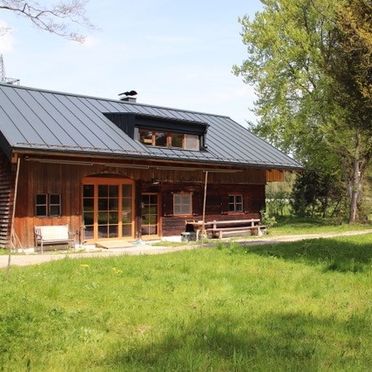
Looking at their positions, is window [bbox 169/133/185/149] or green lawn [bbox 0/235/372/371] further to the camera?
window [bbox 169/133/185/149]

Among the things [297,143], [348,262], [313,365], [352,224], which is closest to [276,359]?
[313,365]

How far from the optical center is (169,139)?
22.7 meters

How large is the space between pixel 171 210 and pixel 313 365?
17.2 metres

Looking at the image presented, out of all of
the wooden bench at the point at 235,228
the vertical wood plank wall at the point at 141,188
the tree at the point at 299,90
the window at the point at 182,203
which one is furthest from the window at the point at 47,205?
the tree at the point at 299,90

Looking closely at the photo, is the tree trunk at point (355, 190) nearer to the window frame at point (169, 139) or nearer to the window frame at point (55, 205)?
the window frame at point (169, 139)

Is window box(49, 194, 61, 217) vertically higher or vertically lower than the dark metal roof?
lower

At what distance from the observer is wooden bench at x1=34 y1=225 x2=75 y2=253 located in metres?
17.9

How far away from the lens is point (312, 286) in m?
10.3

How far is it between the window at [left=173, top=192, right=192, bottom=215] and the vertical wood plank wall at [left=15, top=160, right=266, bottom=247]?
0.22 meters

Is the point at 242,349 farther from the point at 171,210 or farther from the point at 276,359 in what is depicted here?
the point at 171,210

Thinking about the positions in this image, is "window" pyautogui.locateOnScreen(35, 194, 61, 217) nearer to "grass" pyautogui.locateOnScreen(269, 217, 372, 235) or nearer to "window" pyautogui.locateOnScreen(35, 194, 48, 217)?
"window" pyautogui.locateOnScreen(35, 194, 48, 217)

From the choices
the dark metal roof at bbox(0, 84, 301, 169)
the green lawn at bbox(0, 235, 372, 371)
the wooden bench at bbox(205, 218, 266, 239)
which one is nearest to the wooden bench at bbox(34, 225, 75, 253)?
the dark metal roof at bbox(0, 84, 301, 169)

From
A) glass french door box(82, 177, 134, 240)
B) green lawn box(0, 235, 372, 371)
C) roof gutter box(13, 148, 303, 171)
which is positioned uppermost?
roof gutter box(13, 148, 303, 171)

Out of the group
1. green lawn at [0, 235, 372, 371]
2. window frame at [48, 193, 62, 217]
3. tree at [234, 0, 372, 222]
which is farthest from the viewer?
tree at [234, 0, 372, 222]
